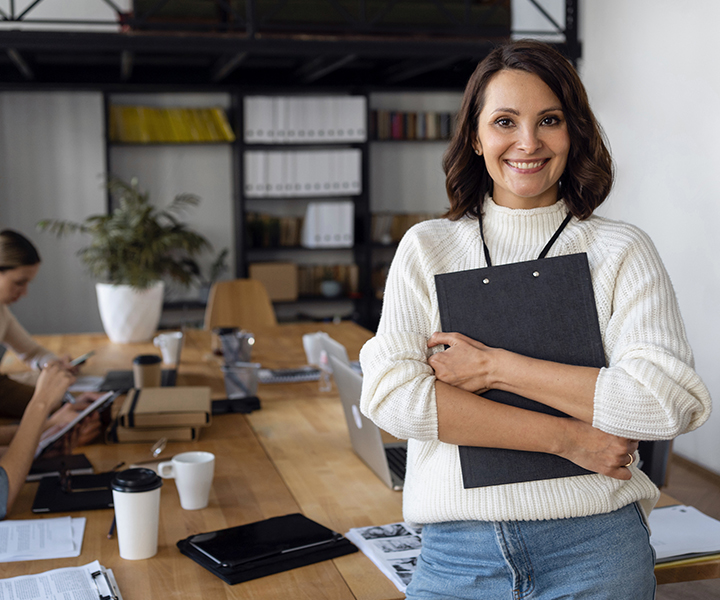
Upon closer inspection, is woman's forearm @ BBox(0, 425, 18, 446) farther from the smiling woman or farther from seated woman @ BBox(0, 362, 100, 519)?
the smiling woman

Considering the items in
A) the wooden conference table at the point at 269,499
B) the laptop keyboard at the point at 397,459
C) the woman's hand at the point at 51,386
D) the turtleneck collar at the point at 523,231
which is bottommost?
the wooden conference table at the point at 269,499

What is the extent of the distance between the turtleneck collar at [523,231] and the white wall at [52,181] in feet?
17.4

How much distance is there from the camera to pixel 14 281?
2.56m

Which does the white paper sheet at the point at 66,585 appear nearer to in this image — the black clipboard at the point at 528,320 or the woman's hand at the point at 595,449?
the black clipboard at the point at 528,320

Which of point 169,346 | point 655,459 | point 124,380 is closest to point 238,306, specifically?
point 169,346

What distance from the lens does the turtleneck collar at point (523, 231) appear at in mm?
1213

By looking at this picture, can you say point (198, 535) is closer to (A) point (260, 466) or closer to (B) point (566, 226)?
(A) point (260, 466)

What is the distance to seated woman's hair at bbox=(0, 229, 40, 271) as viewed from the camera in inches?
99.2

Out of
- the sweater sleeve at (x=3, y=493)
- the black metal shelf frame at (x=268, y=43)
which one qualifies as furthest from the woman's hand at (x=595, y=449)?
the black metal shelf frame at (x=268, y=43)

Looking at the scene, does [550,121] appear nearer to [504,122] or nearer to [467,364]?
[504,122]

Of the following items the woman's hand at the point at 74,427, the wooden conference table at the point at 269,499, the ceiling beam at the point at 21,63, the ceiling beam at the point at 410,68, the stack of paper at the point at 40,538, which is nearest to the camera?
the wooden conference table at the point at 269,499

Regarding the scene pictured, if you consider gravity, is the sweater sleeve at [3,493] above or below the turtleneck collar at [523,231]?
below

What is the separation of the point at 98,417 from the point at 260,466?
1.75 feet

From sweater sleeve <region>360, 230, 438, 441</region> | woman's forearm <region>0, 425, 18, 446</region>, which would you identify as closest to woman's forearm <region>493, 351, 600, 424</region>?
sweater sleeve <region>360, 230, 438, 441</region>
